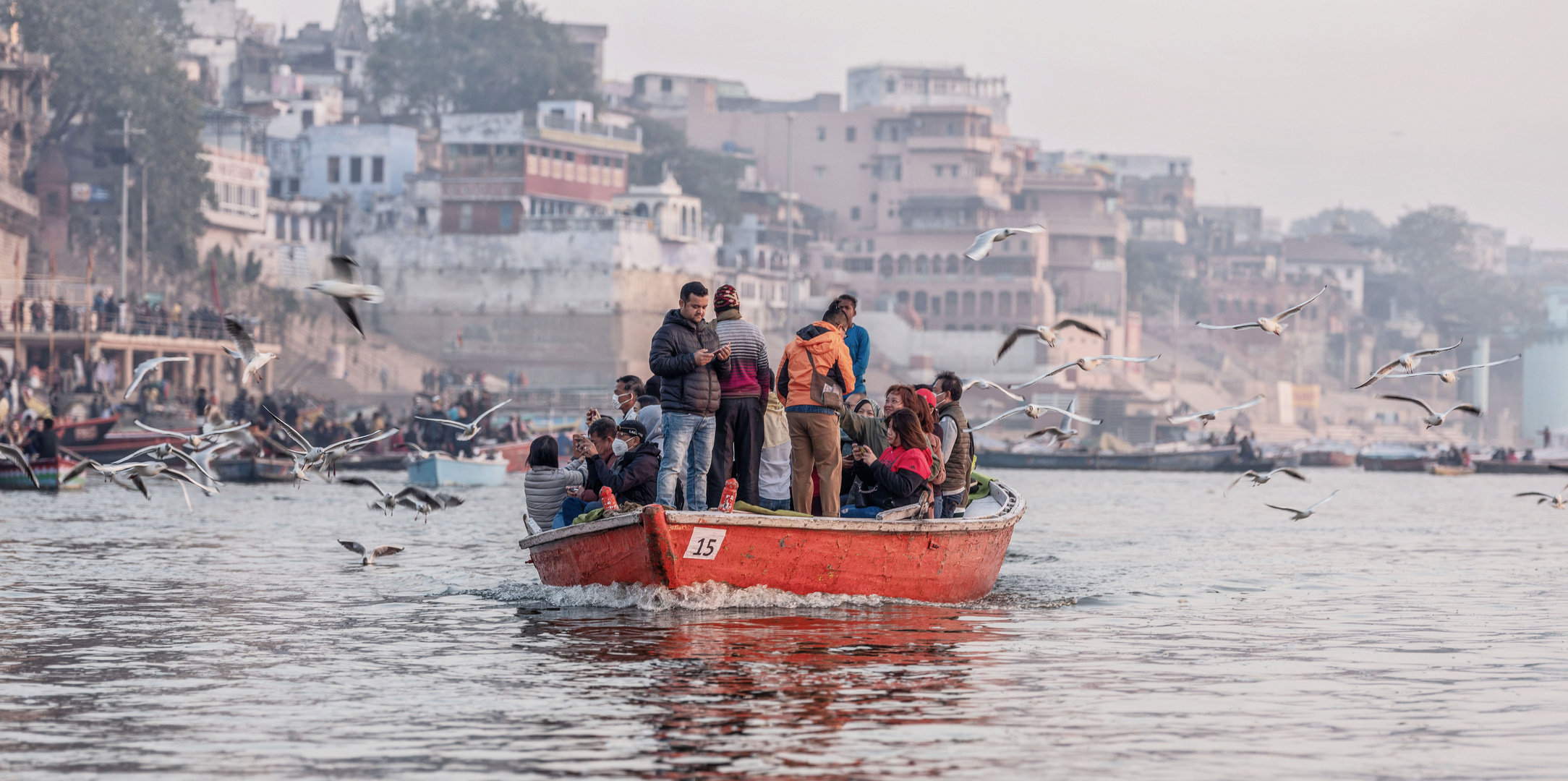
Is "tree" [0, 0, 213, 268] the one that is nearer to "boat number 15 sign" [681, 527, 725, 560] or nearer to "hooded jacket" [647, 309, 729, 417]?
"boat number 15 sign" [681, 527, 725, 560]

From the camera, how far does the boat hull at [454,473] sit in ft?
153

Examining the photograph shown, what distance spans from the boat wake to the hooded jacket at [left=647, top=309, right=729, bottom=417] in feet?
5.11

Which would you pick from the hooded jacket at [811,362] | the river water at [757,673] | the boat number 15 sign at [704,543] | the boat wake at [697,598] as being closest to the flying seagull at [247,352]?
the river water at [757,673]

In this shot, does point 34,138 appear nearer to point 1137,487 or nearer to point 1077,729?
point 1137,487

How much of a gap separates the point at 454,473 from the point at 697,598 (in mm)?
32478

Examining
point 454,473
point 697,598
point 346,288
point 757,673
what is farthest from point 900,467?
point 454,473

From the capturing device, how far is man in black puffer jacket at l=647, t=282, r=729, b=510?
14547 mm

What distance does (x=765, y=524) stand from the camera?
15.2m

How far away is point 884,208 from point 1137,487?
60.5 meters

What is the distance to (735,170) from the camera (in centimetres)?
10900

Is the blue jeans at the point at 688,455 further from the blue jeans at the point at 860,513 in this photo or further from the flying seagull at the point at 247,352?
the flying seagull at the point at 247,352

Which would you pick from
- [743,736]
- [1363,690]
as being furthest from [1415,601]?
[743,736]

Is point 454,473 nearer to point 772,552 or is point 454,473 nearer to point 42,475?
point 42,475

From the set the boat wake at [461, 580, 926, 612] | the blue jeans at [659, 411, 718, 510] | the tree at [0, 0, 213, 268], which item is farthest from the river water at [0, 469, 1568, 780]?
the tree at [0, 0, 213, 268]
